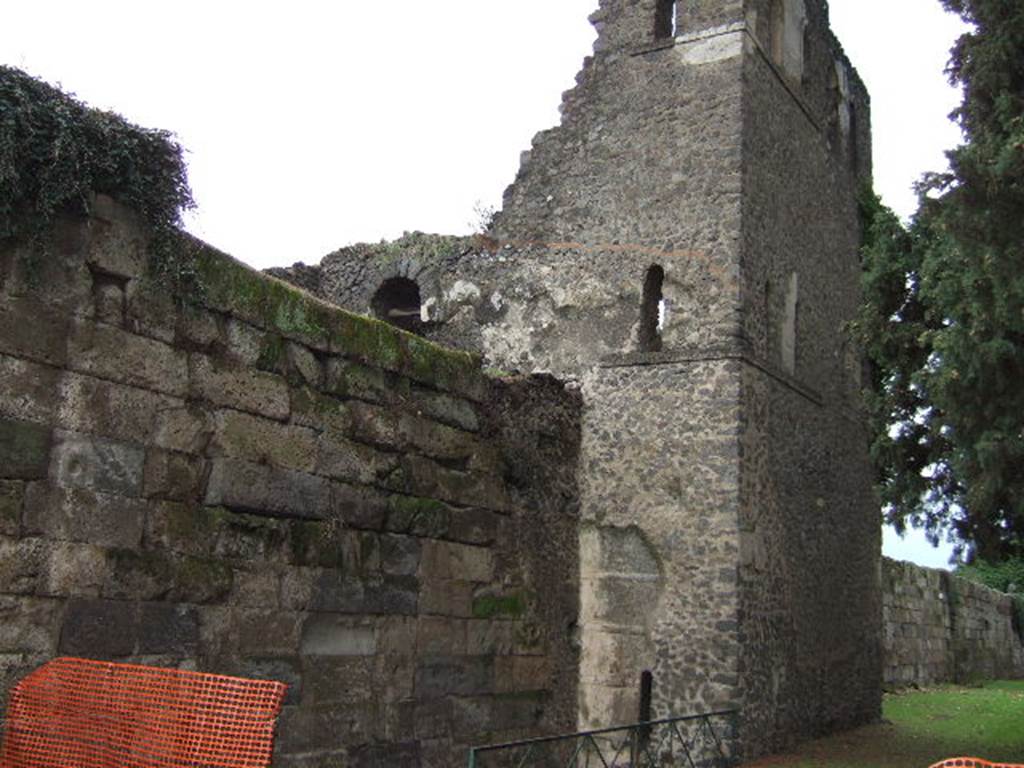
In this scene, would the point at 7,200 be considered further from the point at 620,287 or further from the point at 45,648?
the point at 620,287

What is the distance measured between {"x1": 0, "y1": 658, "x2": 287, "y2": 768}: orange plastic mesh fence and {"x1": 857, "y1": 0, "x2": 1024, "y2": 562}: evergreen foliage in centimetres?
648

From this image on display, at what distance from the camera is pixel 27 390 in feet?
19.6

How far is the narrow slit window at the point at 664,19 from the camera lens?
42.8 feet

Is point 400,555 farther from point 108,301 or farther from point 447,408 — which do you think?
point 108,301

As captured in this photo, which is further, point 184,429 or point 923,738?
point 923,738

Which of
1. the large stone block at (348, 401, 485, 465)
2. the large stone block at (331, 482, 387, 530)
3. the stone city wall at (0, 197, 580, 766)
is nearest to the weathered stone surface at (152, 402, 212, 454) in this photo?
the stone city wall at (0, 197, 580, 766)

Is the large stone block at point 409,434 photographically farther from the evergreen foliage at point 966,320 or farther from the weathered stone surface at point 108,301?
the evergreen foliage at point 966,320

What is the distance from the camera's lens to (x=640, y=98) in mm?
12734

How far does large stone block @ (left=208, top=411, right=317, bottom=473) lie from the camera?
709 cm

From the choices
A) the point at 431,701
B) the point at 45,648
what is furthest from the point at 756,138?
the point at 45,648

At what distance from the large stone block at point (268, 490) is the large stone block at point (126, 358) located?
614 mm

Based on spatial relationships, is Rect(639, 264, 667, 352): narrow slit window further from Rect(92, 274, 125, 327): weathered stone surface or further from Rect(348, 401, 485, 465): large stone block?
Rect(92, 274, 125, 327): weathered stone surface

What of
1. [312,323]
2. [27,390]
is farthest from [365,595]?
[27,390]

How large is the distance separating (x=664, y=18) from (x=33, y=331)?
9318 mm
